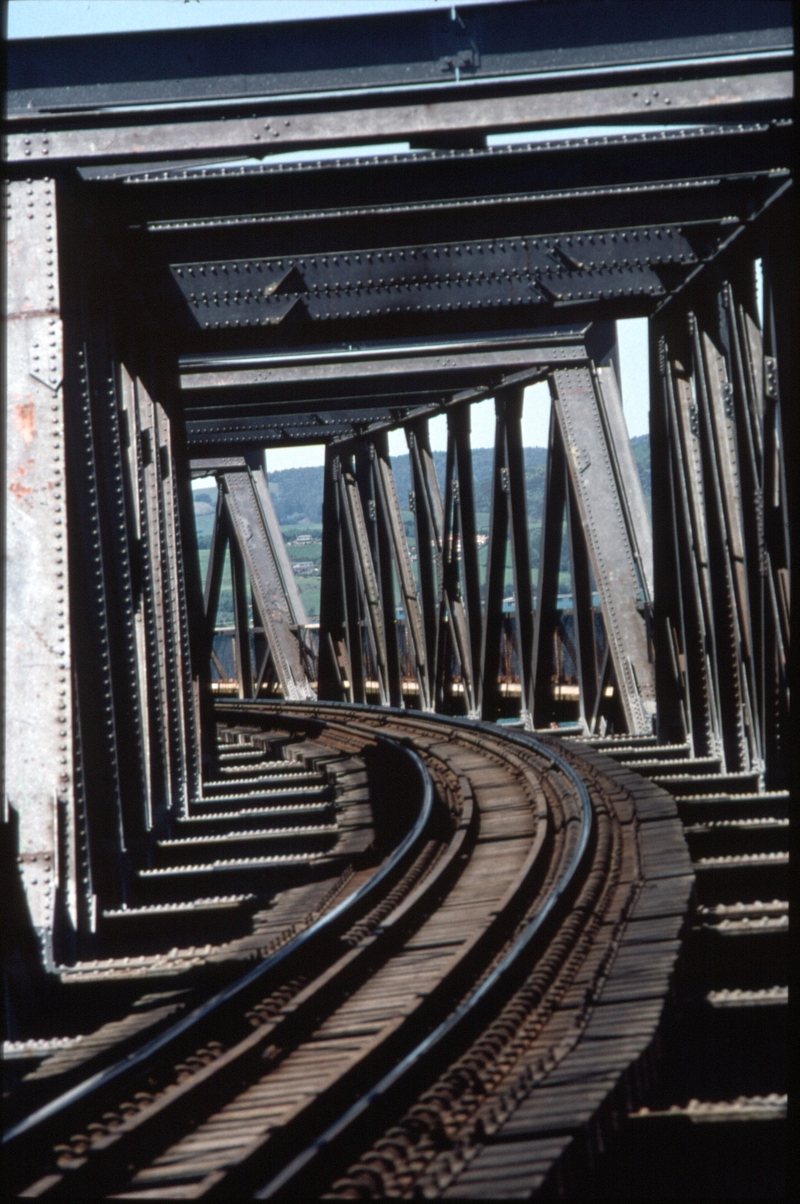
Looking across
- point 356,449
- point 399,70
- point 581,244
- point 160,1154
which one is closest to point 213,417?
point 356,449

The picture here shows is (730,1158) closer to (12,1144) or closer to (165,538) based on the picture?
(12,1144)

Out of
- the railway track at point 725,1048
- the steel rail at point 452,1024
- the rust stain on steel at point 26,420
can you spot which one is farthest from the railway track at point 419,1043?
the rust stain on steel at point 26,420

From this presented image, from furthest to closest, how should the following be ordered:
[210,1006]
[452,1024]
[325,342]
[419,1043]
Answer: [325,342], [210,1006], [419,1043], [452,1024]

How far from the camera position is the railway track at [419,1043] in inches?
146

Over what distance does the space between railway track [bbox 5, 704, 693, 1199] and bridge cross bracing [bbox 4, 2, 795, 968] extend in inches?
67.3

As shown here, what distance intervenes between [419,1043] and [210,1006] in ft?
2.99

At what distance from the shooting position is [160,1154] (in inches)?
157

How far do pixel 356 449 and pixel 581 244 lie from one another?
11.1 metres

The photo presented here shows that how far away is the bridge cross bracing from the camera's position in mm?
7234

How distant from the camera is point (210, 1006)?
508 cm

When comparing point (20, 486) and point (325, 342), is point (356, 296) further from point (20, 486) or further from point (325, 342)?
point (20, 486)

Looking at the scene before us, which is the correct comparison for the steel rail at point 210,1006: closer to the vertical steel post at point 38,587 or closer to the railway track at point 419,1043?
the railway track at point 419,1043

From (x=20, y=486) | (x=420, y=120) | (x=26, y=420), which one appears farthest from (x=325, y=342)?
(x=20, y=486)

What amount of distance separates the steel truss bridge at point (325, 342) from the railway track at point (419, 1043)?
0.19 ft
